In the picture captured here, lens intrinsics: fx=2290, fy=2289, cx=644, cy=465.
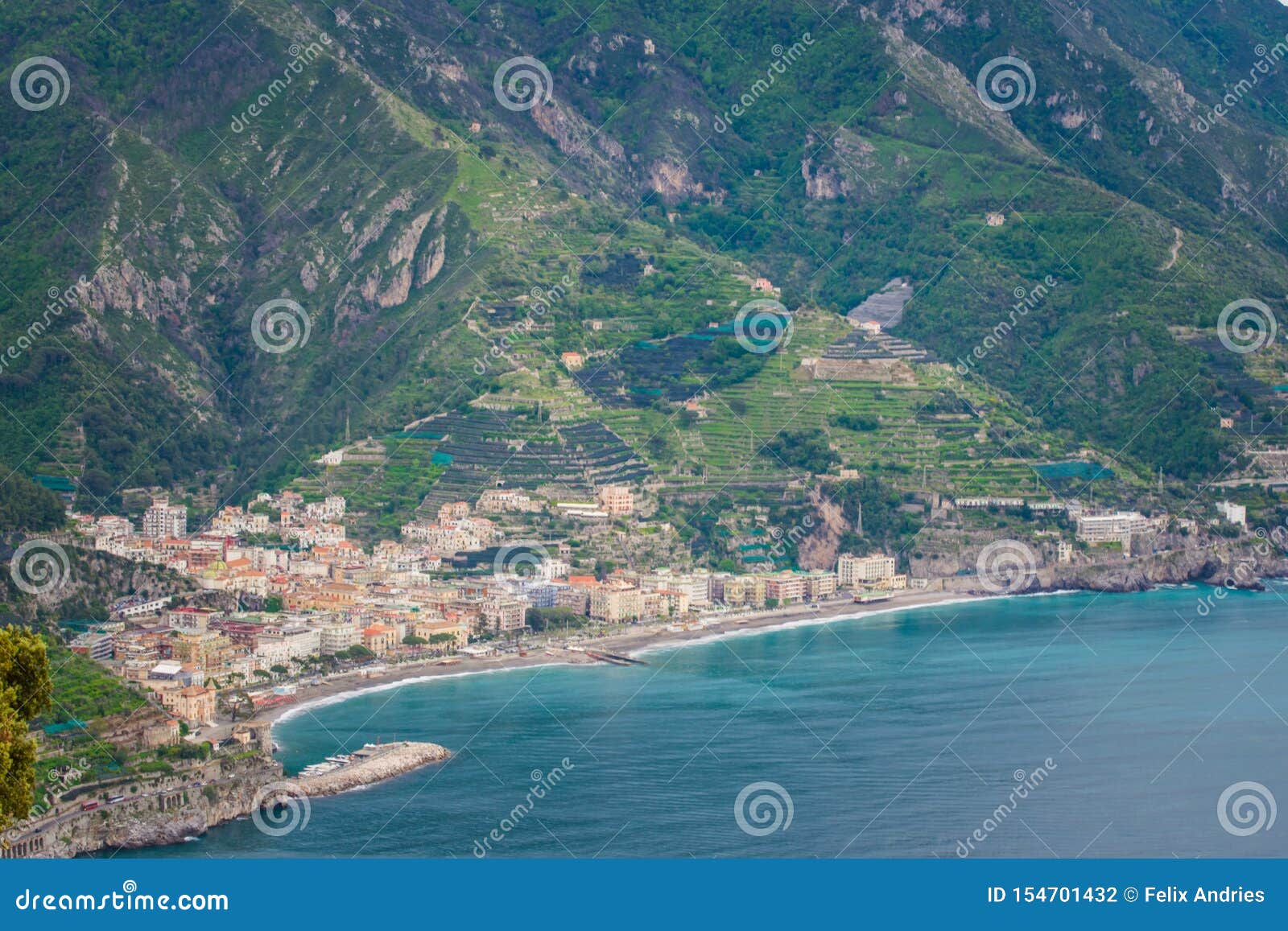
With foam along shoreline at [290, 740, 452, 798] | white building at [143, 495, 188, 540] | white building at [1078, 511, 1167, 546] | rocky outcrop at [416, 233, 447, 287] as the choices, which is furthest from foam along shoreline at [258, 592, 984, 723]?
rocky outcrop at [416, 233, 447, 287]

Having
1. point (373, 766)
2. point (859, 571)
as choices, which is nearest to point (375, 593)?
point (859, 571)

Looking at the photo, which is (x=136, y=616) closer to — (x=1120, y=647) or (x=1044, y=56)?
(x=1120, y=647)

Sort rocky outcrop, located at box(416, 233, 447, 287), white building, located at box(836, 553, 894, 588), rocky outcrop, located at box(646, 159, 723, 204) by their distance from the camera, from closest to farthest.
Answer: white building, located at box(836, 553, 894, 588), rocky outcrop, located at box(416, 233, 447, 287), rocky outcrop, located at box(646, 159, 723, 204)

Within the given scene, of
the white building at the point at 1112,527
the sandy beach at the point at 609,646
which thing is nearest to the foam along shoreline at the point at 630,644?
the sandy beach at the point at 609,646

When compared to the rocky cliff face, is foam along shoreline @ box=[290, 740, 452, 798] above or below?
above

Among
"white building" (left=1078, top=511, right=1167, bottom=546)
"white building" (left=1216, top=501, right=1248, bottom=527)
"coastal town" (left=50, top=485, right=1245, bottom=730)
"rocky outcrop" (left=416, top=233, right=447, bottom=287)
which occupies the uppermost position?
"white building" (left=1216, top=501, right=1248, bottom=527)

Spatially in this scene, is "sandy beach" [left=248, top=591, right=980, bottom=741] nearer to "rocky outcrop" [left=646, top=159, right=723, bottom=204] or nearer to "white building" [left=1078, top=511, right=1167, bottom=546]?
"white building" [left=1078, top=511, right=1167, bottom=546]
